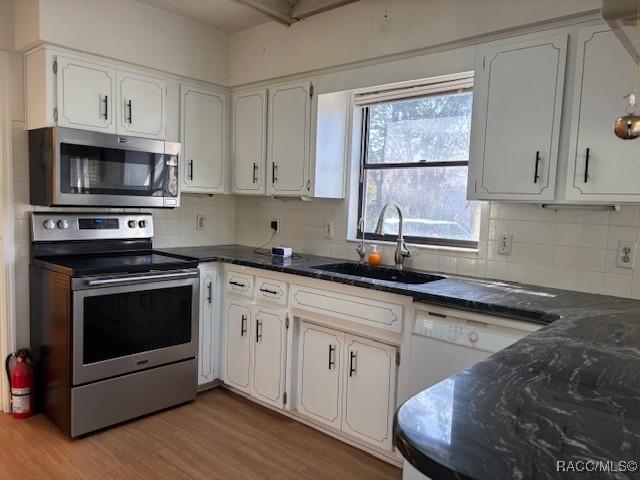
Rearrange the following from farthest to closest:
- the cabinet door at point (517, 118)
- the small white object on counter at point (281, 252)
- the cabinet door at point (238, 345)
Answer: the small white object on counter at point (281, 252)
the cabinet door at point (238, 345)
the cabinet door at point (517, 118)

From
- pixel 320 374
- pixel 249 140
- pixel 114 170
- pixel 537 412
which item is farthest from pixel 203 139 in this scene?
pixel 537 412

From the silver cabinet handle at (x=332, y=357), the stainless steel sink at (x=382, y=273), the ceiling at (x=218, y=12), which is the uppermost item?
the ceiling at (x=218, y=12)

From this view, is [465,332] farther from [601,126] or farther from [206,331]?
[206,331]

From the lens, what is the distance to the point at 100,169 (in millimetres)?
2820

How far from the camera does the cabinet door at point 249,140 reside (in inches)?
135

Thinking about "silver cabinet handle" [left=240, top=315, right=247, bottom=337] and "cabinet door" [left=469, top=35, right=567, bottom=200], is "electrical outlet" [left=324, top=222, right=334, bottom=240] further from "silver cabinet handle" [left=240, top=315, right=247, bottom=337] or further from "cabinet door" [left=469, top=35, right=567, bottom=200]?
"cabinet door" [left=469, top=35, right=567, bottom=200]

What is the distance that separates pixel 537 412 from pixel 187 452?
2.14m

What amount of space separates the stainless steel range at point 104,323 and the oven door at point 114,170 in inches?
11.2

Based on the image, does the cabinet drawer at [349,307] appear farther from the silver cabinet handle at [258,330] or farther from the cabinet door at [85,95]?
the cabinet door at [85,95]

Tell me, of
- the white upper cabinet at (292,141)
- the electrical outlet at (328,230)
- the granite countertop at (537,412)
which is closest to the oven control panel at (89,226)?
the white upper cabinet at (292,141)

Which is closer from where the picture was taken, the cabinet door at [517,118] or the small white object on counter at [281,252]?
the cabinet door at [517,118]

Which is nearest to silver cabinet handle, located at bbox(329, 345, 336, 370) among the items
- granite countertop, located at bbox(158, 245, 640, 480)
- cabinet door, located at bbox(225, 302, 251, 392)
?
cabinet door, located at bbox(225, 302, 251, 392)

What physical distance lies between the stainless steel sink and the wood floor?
0.99 meters

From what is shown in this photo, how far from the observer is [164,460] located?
2414 mm
